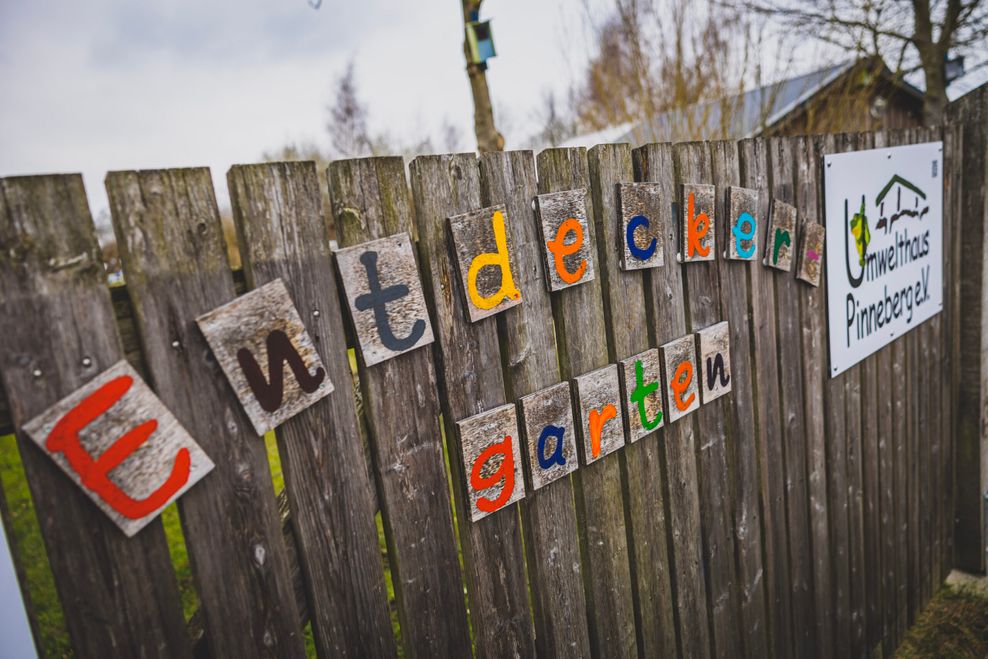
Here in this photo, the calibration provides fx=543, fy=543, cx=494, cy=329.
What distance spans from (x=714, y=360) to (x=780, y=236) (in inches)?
20.7

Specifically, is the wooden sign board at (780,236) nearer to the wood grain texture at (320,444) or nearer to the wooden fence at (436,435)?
the wooden fence at (436,435)

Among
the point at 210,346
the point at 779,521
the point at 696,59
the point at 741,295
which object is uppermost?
the point at 696,59

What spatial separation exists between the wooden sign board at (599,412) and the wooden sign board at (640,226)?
0.29m

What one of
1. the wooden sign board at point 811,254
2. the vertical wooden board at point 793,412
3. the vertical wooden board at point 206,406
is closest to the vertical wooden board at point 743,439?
the vertical wooden board at point 793,412

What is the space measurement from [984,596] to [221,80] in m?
27.0

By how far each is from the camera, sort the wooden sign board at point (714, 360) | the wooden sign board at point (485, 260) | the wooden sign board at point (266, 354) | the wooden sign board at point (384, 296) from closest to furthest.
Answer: the wooden sign board at point (266, 354)
the wooden sign board at point (384, 296)
the wooden sign board at point (485, 260)
the wooden sign board at point (714, 360)

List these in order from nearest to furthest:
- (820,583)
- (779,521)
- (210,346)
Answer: (210,346)
(779,521)
(820,583)

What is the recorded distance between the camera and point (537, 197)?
1229mm

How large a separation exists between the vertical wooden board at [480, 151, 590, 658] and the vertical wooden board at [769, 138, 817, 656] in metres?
1.00

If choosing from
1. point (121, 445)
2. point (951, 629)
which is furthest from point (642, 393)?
point (951, 629)

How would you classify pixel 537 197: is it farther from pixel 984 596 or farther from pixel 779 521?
pixel 984 596

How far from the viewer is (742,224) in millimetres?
1667

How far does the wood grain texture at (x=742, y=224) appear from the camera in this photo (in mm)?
1628

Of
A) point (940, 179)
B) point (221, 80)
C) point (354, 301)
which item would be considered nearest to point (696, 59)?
point (940, 179)
